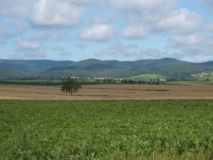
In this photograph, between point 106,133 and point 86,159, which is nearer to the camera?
point 86,159

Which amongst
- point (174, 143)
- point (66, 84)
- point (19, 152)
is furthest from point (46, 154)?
point (66, 84)

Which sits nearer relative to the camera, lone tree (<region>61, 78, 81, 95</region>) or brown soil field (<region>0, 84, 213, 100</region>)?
brown soil field (<region>0, 84, 213, 100</region>)

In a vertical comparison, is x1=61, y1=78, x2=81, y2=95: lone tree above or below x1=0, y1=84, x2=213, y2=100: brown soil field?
above

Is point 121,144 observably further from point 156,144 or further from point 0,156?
point 0,156

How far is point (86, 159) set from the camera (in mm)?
11734

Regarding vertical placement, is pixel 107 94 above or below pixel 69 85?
below

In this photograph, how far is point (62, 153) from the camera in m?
11.5

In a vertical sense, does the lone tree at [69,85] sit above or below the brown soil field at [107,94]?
above

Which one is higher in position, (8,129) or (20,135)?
(20,135)

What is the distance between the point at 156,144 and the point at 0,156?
577 centimetres

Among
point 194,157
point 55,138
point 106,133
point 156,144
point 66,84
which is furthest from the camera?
point 66,84

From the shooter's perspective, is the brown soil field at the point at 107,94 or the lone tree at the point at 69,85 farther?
the lone tree at the point at 69,85

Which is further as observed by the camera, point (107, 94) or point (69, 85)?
point (69, 85)

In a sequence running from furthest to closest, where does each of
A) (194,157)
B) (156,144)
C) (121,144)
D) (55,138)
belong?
(55,138)
(121,144)
(156,144)
(194,157)
